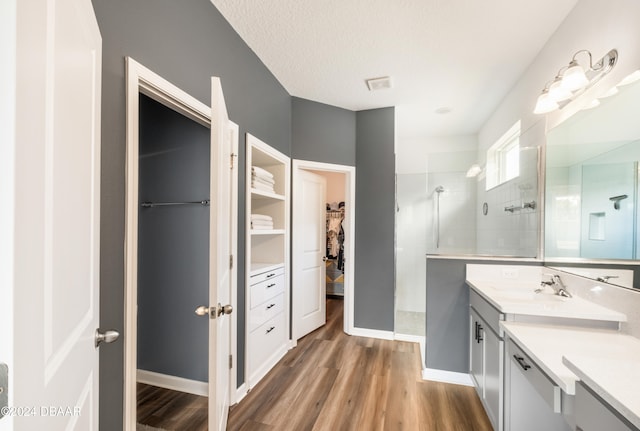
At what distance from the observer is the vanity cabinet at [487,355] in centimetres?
164

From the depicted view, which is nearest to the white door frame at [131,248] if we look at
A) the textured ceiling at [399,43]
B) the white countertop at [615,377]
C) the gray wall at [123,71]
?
the gray wall at [123,71]

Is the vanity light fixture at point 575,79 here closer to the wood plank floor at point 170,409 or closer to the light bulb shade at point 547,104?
the light bulb shade at point 547,104

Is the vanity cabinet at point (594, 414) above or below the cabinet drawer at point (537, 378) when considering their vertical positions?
above

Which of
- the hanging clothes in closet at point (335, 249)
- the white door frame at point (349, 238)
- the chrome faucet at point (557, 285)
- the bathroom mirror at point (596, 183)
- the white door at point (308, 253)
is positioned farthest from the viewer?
the hanging clothes in closet at point (335, 249)

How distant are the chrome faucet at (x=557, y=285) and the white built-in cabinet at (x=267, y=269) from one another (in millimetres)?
2213

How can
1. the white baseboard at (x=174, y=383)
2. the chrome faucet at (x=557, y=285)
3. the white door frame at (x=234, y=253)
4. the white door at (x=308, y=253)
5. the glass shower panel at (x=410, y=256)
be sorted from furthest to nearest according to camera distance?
the glass shower panel at (x=410, y=256)
the white door at (x=308, y=253)
the white baseboard at (x=174, y=383)
the white door frame at (x=234, y=253)
the chrome faucet at (x=557, y=285)

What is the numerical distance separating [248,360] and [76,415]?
1.62m

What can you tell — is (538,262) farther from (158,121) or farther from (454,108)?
(158,121)

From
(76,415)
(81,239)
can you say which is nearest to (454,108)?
(81,239)

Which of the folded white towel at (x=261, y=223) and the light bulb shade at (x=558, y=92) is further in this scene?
the folded white towel at (x=261, y=223)

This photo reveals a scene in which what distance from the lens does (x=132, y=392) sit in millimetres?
1181

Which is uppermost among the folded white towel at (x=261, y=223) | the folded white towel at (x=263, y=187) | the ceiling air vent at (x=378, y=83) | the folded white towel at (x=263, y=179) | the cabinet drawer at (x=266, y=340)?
the ceiling air vent at (x=378, y=83)

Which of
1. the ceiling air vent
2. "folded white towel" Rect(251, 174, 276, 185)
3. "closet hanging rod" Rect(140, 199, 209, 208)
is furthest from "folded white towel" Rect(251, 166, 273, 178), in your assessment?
the ceiling air vent

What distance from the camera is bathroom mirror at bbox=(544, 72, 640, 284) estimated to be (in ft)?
4.26
